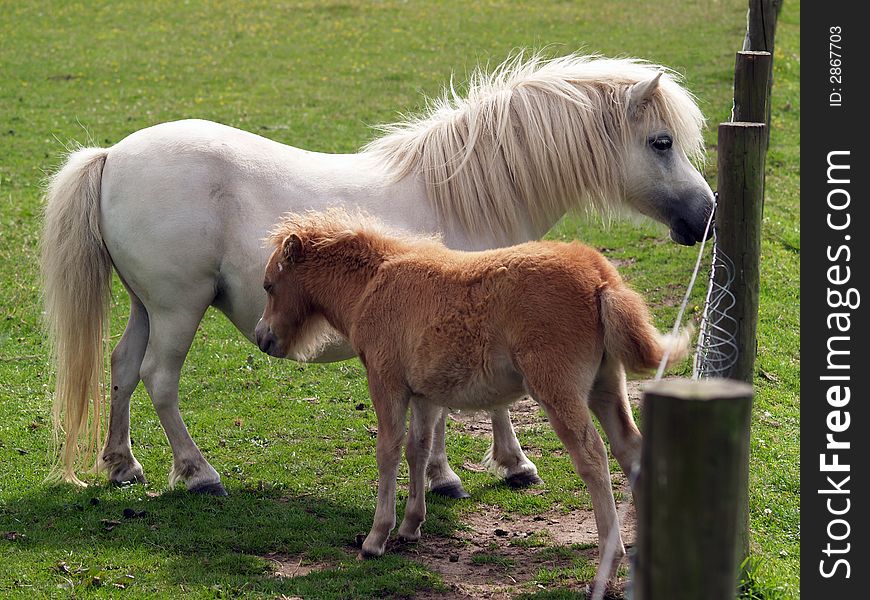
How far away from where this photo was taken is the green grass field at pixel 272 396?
505cm

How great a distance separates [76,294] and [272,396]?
208 cm

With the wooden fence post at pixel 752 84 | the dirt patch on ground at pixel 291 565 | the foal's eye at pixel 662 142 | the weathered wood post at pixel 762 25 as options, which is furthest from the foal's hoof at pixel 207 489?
the weathered wood post at pixel 762 25

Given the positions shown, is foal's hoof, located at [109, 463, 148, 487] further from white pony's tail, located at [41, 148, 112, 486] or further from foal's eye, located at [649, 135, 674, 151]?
foal's eye, located at [649, 135, 674, 151]

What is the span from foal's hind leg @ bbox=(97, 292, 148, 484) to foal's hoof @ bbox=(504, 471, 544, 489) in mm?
2377

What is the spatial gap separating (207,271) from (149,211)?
0.50m

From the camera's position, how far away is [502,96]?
239 inches

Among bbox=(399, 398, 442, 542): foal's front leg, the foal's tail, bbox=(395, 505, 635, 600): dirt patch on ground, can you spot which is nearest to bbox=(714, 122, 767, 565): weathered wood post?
the foal's tail

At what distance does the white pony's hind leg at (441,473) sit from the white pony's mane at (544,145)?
1274 mm

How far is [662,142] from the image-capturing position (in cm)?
583

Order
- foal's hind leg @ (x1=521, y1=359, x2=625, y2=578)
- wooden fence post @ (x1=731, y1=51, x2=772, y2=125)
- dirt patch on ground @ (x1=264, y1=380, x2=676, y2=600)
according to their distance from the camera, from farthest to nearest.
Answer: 1. dirt patch on ground @ (x1=264, y1=380, x2=676, y2=600)
2. wooden fence post @ (x1=731, y1=51, x2=772, y2=125)
3. foal's hind leg @ (x1=521, y1=359, x2=625, y2=578)

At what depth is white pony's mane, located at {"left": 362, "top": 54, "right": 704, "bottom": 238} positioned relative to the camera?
589 centimetres

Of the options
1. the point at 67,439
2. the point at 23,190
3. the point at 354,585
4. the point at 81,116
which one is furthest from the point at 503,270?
the point at 81,116

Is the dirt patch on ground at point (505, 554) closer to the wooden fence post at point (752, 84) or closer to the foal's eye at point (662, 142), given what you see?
the wooden fence post at point (752, 84)

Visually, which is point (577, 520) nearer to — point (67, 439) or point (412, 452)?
point (412, 452)
